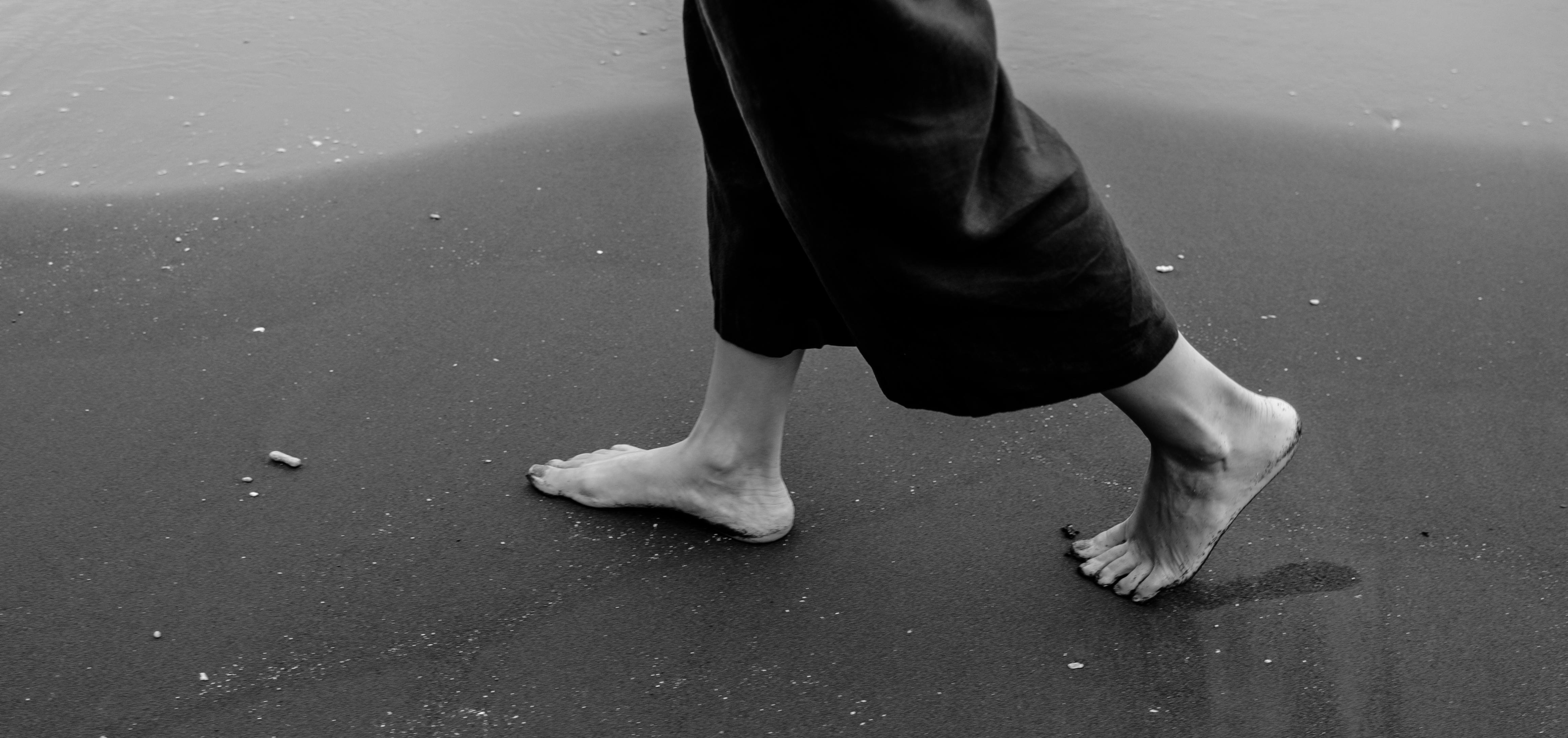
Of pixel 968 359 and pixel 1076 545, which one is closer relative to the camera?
pixel 968 359

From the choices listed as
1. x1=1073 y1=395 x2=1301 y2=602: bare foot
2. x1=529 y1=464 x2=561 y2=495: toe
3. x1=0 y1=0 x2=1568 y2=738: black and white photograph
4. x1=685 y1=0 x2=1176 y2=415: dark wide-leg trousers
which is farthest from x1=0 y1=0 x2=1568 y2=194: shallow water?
x1=1073 y1=395 x2=1301 y2=602: bare foot

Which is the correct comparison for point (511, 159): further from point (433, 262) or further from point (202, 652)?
point (202, 652)

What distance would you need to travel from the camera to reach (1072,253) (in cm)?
158

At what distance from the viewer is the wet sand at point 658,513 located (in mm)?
1766

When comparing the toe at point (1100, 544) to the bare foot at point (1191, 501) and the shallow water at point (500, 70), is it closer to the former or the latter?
the bare foot at point (1191, 501)

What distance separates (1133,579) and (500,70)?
2.41m

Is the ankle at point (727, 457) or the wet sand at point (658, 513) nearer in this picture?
the wet sand at point (658, 513)

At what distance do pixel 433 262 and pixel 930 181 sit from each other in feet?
5.11

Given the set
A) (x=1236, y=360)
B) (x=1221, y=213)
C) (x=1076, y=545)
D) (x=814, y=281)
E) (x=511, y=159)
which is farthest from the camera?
(x=511, y=159)

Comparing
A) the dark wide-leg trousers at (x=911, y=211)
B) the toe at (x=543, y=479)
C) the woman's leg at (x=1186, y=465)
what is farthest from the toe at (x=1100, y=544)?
the toe at (x=543, y=479)

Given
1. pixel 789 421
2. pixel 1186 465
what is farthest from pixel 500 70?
pixel 1186 465

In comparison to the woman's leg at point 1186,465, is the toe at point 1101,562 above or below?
below

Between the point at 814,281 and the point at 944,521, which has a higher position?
the point at 814,281

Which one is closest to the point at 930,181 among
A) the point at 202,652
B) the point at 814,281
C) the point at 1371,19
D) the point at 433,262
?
the point at 814,281
